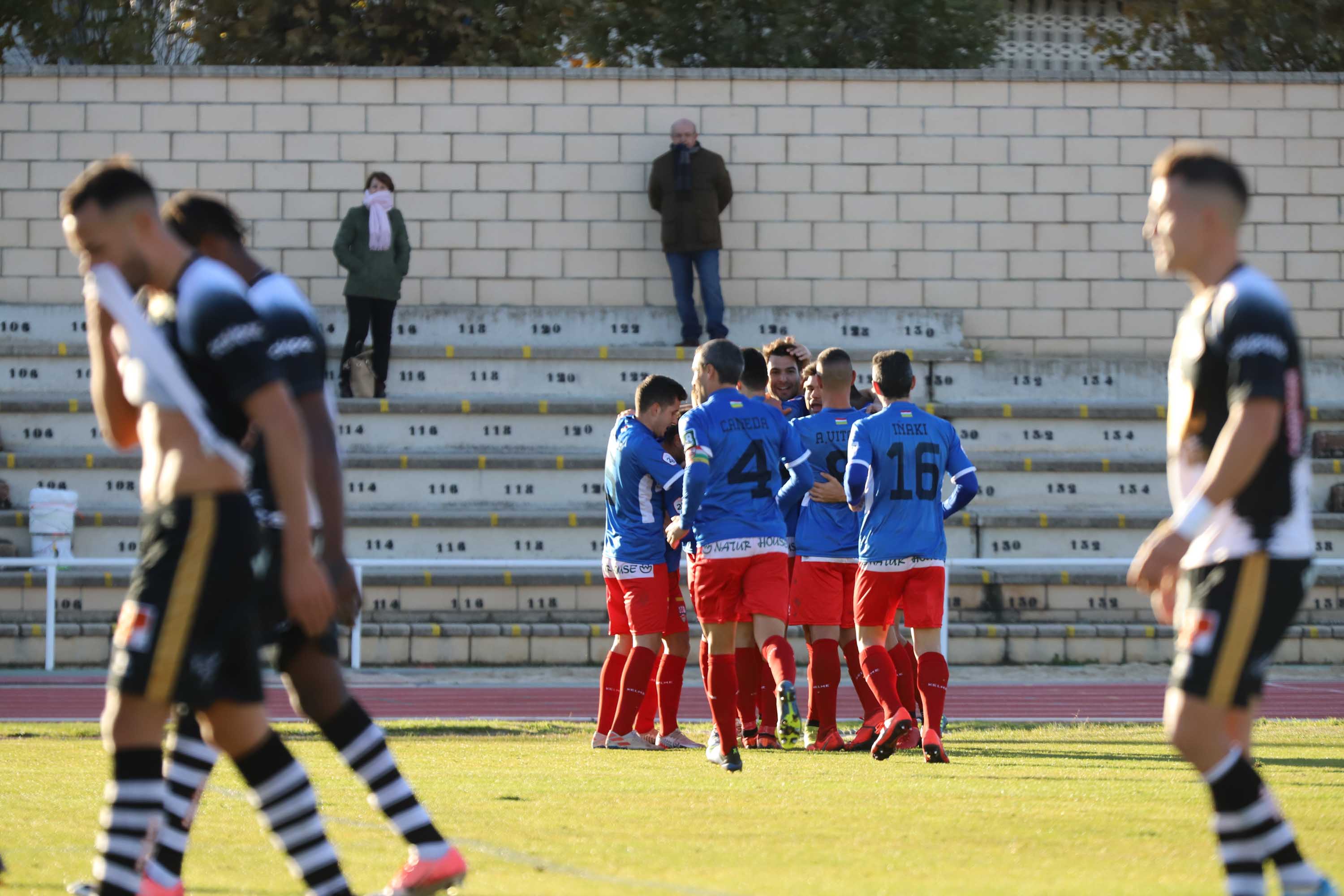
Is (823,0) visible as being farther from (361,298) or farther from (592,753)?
(592,753)

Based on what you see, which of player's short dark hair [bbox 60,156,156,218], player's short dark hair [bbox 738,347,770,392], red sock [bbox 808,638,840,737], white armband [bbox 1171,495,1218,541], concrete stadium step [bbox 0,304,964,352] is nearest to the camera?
white armband [bbox 1171,495,1218,541]

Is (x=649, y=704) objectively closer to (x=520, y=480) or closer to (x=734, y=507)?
(x=734, y=507)

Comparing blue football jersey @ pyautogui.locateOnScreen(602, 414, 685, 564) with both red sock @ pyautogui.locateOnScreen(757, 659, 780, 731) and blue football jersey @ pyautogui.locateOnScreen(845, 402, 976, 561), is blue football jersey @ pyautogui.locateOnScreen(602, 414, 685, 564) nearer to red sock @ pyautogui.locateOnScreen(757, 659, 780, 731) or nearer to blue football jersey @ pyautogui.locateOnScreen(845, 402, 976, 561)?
red sock @ pyautogui.locateOnScreen(757, 659, 780, 731)

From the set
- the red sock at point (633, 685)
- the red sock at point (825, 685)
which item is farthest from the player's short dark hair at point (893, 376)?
the red sock at point (633, 685)

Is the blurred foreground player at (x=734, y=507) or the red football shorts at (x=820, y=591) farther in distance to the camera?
the red football shorts at (x=820, y=591)

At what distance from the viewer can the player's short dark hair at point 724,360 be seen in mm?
8734

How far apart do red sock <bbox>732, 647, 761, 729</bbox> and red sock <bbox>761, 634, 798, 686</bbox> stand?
11.9 inches

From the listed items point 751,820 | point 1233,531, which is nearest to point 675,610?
point 751,820

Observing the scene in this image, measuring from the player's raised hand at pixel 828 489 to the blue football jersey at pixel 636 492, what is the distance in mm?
815

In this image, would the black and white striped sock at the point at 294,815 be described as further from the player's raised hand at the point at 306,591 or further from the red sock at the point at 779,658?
the red sock at the point at 779,658

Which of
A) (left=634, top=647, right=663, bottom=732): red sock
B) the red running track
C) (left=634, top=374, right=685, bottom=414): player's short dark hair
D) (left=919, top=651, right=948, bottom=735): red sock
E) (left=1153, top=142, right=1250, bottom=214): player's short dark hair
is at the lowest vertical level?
the red running track

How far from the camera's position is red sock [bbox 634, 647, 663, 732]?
32.2ft

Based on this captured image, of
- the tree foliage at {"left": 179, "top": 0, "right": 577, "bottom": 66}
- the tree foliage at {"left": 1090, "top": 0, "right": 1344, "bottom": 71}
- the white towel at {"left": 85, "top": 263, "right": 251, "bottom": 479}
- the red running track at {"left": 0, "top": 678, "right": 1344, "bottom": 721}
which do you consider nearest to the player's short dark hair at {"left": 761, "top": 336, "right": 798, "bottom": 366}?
the red running track at {"left": 0, "top": 678, "right": 1344, "bottom": 721}

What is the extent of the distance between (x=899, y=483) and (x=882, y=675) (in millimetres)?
992
